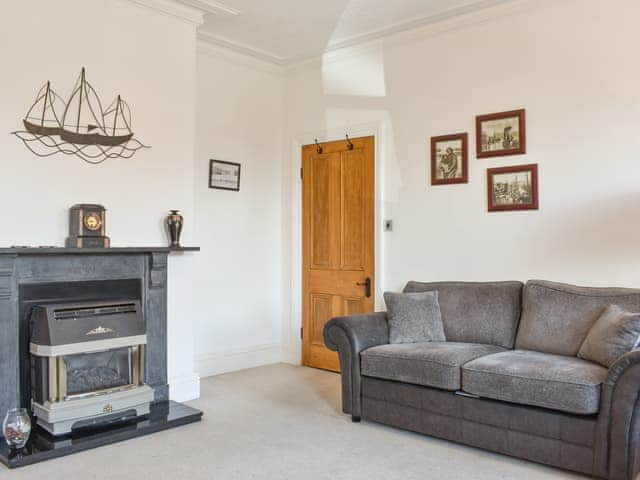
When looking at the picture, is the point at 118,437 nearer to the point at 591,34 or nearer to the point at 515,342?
the point at 515,342

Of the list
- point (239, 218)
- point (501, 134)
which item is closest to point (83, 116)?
point (239, 218)

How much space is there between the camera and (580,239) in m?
3.90

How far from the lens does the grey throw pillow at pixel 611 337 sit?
3.01 m

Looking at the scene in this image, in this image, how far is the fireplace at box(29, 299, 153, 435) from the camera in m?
3.41

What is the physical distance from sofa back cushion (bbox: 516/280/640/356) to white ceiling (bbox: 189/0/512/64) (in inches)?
85.2

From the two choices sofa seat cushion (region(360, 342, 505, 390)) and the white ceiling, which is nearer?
sofa seat cushion (region(360, 342, 505, 390))

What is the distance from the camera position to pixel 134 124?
4.14m

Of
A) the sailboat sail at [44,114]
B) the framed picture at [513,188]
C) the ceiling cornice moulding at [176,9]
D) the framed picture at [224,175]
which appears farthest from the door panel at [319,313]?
the sailboat sail at [44,114]

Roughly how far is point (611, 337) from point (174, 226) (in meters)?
2.91

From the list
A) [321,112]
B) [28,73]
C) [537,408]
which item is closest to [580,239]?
[537,408]

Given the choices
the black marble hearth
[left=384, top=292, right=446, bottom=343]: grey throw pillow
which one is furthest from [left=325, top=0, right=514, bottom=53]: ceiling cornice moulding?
the black marble hearth

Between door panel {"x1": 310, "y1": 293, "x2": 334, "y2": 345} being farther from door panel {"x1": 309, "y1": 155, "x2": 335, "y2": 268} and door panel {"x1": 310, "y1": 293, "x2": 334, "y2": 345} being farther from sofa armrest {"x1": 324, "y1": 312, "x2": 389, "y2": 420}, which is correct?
sofa armrest {"x1": 324, "y1": 312, "x2": 389, "y2": 420}

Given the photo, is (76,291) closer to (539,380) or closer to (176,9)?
(176,9)

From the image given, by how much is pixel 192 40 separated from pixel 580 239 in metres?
3.18
